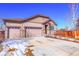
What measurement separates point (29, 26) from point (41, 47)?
24 cm

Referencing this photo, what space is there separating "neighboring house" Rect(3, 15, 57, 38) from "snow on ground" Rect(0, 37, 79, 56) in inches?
2.2

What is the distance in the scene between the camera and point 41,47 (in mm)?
1415

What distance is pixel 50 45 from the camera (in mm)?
1431

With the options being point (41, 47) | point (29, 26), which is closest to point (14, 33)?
point (29, 26)

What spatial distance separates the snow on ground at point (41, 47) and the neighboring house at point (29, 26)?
6 centimetres

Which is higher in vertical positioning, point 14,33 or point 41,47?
point 14,33

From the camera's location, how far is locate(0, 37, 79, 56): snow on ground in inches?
54.9

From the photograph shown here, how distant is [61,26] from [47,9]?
0.67ft

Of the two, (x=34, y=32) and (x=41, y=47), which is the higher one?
(x=34, y=32)

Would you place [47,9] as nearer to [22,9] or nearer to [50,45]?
[22,9]

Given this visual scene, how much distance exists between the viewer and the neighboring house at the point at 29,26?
1.45m

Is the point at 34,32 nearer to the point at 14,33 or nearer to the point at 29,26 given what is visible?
the point at 29,26

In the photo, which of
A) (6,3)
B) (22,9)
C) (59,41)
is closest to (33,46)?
(59,41)

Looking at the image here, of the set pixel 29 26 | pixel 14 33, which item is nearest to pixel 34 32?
pixel 29 26
